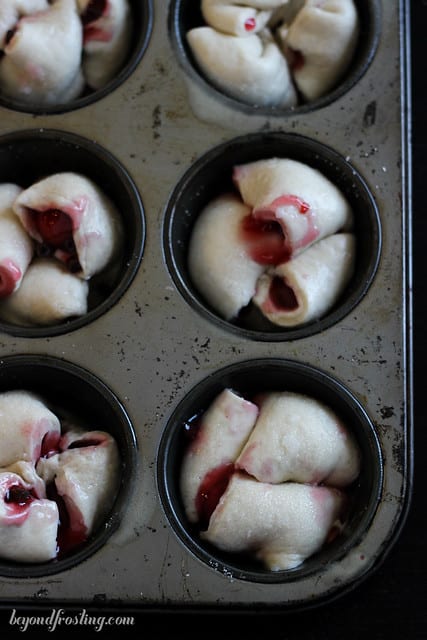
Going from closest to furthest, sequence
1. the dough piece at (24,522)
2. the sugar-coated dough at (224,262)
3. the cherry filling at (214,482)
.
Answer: the dough piece at (24,522)
the cherry filling at (214,482)
the sugar-coated dough at (224,262)

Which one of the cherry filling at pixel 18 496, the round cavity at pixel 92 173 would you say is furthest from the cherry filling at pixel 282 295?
the cherry filling at pixel 18 496

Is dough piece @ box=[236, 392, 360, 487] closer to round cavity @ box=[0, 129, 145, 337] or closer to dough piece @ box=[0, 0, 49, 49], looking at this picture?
round cavity @ box=[0, 129, 145, 337]

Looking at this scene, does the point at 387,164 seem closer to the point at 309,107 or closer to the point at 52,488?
the point at 309,107

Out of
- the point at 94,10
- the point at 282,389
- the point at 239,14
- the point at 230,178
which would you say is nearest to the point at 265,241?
the point at 230,178

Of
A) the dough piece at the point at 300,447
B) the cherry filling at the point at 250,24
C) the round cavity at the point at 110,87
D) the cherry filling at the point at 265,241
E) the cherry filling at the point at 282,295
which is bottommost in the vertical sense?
the dough piece at the point at 300,447

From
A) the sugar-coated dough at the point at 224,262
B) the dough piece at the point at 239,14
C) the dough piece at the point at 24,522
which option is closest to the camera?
the dough piece at the point at 24,522

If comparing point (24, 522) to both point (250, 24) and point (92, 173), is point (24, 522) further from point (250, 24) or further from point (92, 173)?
point (250, 24)

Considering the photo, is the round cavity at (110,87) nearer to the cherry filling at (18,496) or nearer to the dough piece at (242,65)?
the dough piece at (242,65)
